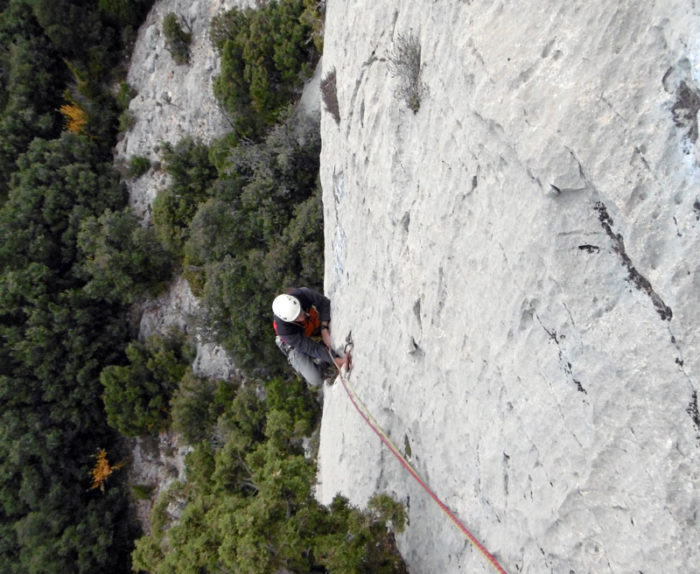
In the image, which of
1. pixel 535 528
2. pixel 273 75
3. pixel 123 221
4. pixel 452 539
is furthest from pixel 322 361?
pixel 123 221

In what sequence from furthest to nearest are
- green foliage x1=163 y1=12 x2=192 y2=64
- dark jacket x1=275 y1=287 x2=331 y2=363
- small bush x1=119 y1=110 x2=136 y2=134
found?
1. small bush x1=119 y1=110 x2=136 y2=134
2. green foliage x1=163 y1=12 x2=192 y2=64
3. dark jacket x1=275 y1=287 x2=331 y2=363

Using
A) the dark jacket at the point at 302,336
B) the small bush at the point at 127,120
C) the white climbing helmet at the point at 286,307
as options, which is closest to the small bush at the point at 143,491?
the dark jacket at the point at 302,336

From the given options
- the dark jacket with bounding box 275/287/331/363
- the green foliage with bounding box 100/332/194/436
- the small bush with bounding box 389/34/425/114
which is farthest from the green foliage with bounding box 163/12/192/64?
the small bush with bounding box 389/34/425/114

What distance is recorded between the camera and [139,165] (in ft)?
62.3

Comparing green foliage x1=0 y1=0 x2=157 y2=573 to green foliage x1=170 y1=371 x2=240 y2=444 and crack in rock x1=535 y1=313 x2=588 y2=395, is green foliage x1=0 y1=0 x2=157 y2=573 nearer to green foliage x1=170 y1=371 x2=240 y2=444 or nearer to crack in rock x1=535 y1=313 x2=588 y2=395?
green foliage x1=170 y1=371 x2=240 y2=444

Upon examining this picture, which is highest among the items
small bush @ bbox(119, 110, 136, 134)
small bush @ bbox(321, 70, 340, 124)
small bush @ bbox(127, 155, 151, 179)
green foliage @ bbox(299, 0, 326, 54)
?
green foliage @ bbox(299, 0, 326, 54)

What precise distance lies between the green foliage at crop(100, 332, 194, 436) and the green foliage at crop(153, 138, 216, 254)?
3.79 m

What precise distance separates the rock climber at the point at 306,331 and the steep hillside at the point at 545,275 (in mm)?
2108

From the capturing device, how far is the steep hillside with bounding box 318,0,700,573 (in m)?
2.79

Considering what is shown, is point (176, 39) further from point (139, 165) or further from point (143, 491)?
point (143, 491)

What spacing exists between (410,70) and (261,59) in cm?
974

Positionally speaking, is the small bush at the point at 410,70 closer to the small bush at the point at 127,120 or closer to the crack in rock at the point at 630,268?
the crack in rock at the point at 630,268

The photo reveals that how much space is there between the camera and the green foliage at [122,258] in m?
17.4

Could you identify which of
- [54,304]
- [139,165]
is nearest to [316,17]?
[139,165]
